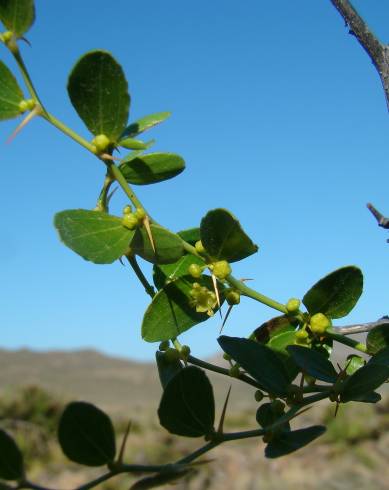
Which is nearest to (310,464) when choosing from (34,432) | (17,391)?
(34,432)

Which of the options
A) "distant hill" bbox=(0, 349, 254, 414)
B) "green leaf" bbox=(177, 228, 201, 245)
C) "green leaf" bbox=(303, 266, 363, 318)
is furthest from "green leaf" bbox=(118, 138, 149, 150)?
"distant hill" bbox=(0, 349, 254, 414)

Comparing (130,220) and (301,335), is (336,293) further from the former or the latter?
(130,220)

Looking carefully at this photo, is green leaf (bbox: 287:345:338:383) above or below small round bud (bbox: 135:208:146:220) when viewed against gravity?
below

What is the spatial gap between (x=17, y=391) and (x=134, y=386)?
1035cm

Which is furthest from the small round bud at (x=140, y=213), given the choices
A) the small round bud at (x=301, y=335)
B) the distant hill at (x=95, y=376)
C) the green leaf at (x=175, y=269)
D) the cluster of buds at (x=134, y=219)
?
the distant hill at (x=95, y=376)

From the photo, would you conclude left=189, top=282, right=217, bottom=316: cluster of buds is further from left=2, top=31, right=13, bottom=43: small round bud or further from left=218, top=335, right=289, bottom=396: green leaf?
left=2, top=31, right=13, bottom=43: small round bud

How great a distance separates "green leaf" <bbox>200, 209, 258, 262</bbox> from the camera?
586 millimetres

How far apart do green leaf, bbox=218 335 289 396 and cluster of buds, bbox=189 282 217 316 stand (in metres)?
0.05

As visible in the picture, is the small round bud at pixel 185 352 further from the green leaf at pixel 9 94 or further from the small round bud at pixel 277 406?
the green leaf at pixel 9 94

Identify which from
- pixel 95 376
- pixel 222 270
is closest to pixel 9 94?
pixel 222 270

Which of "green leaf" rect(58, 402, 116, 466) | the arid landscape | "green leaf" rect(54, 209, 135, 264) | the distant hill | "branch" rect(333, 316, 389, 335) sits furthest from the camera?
the distant hill

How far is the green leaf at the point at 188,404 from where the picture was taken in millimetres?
505

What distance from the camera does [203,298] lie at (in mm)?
652

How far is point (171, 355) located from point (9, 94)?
292 millimetres
